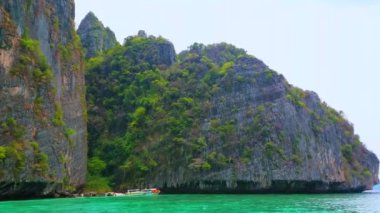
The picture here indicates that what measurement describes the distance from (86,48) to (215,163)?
26.8m

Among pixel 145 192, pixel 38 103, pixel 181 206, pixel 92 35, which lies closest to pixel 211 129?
pixel 145 192

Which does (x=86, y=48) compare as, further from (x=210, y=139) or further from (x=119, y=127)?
(x=210, y=139)

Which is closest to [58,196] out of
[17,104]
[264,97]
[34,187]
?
[34,187]

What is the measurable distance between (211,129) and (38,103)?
738 inches

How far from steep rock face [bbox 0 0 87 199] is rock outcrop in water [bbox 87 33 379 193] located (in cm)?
755

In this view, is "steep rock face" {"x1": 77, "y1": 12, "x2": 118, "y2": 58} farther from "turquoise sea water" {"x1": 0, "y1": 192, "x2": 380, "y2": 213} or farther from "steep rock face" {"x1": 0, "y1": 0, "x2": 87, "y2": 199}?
"turquoise sea water" {"x1": 0, "y1": 192, "x2": 380, "y2": 213}

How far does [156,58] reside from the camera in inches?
2366

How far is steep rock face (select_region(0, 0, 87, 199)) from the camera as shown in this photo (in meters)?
32.0

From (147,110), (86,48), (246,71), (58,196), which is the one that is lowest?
(58,196)

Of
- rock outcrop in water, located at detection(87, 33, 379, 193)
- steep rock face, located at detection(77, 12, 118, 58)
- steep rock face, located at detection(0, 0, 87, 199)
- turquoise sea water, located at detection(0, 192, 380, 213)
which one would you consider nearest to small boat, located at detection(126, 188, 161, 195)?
rock outcrop in water, located at detection(87, 33, 379, 193)

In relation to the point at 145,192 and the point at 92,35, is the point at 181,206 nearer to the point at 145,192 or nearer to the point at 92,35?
the point at 145,192

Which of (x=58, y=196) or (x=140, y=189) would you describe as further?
(x=140, y=189)

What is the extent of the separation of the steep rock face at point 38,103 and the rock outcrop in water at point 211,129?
755cm

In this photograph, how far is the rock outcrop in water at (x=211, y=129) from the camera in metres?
46.6
